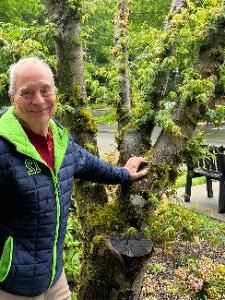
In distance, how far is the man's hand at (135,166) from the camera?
351cm

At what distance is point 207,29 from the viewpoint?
3658 mm

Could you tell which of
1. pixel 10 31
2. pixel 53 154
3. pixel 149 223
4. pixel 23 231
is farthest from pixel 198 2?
pixel 23 231

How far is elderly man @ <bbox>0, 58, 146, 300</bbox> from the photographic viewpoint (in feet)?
8.70

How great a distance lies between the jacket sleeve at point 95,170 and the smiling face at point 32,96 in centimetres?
47

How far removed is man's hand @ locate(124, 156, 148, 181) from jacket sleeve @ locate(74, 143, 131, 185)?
0.05 meters

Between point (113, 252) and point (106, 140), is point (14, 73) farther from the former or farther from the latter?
point (106, 140)

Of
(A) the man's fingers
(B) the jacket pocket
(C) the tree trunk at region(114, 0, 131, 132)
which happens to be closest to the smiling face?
(B) the jacket pocket

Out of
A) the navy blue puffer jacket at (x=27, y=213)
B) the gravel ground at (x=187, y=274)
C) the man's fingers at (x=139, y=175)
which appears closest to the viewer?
the navy blue puffer jacket at (x=27, y=213)

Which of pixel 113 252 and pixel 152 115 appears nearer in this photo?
pixel 113 252

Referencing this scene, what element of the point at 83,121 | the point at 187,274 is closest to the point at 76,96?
the point at 83,121

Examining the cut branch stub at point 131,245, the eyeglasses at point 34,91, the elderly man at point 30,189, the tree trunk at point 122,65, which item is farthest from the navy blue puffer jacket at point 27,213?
the tree trunk at point 122,65

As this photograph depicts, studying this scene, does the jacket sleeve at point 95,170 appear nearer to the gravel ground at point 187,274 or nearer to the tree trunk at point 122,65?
the tree trunk at point 122,65

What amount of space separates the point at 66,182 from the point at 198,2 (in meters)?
2.41

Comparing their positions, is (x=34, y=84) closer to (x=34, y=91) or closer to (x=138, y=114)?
(x=34, y=91)
